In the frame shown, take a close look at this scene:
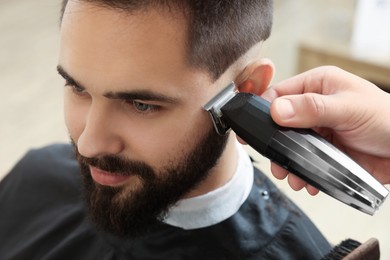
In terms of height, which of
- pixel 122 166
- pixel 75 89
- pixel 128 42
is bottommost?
pixel 122 166

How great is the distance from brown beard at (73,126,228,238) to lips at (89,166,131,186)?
1 cm

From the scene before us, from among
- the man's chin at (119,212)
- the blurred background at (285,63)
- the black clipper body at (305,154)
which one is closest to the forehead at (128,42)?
the black clipper body at (305,154)

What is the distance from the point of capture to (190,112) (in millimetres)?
947

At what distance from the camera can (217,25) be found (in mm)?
931

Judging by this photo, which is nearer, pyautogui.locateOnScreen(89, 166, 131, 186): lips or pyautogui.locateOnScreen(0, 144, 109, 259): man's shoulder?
pyautogui.locateOnScreen(89, 166, 131, 186): lips

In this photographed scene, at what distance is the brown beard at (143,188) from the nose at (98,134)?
27mm

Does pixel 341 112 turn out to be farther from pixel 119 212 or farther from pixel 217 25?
pixel 119 212

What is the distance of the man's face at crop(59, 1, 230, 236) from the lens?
2.86 ft

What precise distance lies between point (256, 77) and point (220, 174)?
7.6 inches

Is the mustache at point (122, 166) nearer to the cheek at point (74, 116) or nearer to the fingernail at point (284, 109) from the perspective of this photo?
the cheek at point (74, 116)

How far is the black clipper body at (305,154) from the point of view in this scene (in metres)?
0.86

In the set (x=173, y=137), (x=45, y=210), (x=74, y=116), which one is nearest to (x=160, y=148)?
(x=173, y=137)

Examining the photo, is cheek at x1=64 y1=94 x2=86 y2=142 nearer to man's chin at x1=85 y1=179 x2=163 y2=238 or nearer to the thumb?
man's chin at x1=85 y1=179 x2=163 y2=238

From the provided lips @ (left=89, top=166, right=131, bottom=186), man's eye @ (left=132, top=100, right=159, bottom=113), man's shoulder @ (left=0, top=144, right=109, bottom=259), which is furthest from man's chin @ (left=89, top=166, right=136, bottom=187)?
man's shoulder @ (left=0, top=144, right=109, bottom=259)
